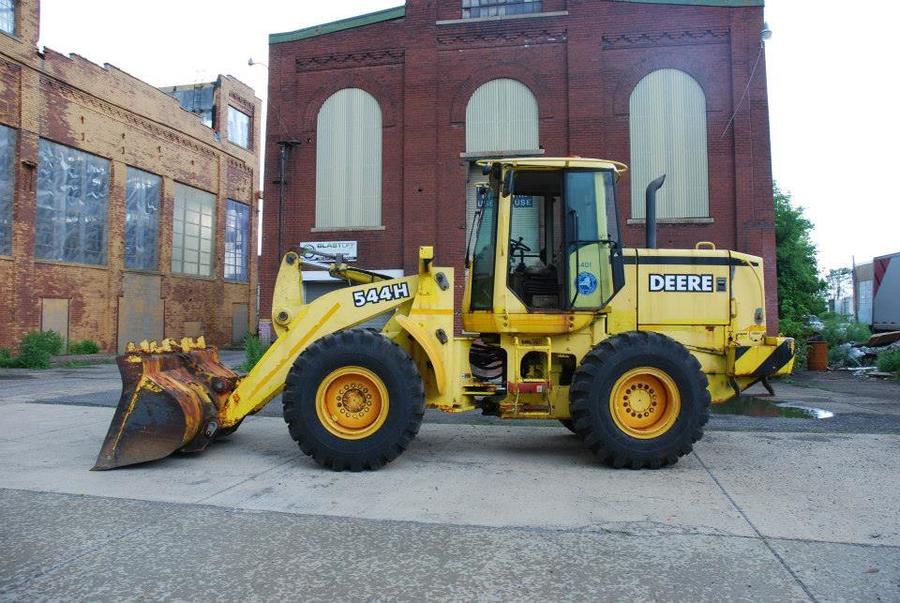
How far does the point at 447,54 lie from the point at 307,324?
12.8 meters

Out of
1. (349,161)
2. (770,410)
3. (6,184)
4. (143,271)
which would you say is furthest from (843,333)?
(6,184)

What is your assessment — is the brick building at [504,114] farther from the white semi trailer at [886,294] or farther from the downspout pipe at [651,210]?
the downspout pipe at [651,210]

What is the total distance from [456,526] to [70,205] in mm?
22860

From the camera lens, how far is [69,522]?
13.7 ft

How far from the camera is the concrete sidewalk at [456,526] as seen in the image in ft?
10.7

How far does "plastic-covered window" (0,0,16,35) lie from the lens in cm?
1970

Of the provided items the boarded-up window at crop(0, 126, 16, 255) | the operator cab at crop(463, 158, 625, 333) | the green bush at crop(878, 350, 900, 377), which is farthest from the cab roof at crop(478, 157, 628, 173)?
the boarded-up window at crop(0, 126, 16, 255)

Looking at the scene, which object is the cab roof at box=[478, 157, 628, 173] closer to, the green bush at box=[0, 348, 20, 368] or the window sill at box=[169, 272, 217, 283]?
the green bush at box=[0, 348, 20, 368]

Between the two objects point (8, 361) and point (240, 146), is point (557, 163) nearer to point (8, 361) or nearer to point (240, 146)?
point (8, 361)

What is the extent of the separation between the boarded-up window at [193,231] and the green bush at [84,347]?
5.27 metres

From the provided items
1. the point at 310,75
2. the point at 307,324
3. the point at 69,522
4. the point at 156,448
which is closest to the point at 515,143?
the point at 310,75

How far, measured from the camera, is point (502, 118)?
1662 cm

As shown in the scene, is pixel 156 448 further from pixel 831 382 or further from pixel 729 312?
pixel 831 382

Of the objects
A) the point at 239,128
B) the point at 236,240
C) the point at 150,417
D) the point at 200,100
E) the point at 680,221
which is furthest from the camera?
the point at 239,128
